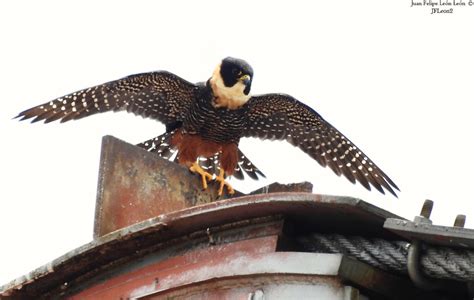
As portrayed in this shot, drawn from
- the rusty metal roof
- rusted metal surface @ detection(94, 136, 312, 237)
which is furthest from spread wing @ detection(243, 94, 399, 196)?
the rusty metal roof

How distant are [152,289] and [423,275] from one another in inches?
50.5

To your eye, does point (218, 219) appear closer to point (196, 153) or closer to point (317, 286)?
point (317, 286)

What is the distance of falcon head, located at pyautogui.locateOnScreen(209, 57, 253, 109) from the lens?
9742 mm

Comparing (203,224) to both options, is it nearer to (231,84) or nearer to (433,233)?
(433,233)

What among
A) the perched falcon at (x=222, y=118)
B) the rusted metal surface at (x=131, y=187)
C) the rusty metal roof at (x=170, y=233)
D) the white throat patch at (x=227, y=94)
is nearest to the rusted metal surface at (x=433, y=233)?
the rusty metal roof at (x=170, y=233)

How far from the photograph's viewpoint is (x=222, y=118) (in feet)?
31.7

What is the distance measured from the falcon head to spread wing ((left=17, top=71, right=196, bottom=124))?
8.6 inches

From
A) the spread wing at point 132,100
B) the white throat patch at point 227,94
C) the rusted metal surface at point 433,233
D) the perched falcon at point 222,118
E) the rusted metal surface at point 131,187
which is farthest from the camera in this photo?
the white throat patch at point 227,94

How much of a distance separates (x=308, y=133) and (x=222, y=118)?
0.75 meters

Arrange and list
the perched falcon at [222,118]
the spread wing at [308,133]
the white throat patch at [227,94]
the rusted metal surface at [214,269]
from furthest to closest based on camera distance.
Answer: the white throat patch at [227,94]
the spread wing at [308,133]
the perched falcon at [222,118]
the rusted metal surface at [214,269]

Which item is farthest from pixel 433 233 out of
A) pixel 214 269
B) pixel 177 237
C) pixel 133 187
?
pixel 133 187

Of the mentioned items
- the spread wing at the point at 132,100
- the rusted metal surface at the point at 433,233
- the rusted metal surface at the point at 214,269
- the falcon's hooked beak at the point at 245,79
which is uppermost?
the falcon's hooked beak at the point at 245,79

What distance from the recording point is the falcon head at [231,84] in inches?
384

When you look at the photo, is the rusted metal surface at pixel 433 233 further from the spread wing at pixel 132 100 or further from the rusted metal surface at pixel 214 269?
the spread wing at pixel 132 100
